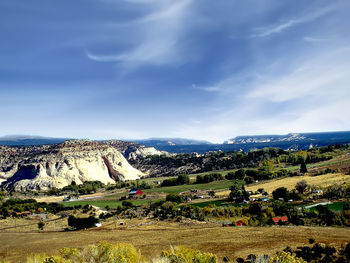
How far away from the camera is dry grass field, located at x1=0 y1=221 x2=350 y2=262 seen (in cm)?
2745

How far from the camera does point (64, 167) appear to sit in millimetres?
130625

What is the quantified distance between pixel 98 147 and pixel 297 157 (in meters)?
122

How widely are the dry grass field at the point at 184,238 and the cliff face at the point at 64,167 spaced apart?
84246 millimetres

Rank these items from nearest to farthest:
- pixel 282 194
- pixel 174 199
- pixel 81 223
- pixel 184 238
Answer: pixel 184 238
pixel 81 223
pixel 282 194
pixel 174 199

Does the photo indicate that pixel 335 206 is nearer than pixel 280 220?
No

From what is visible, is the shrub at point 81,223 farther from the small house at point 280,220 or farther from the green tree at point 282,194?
the green tree at point 282,194

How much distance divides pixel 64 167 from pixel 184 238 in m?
115

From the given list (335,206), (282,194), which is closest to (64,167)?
(282,194)

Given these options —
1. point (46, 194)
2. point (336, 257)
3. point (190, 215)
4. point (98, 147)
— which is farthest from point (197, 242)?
point (98, 147)

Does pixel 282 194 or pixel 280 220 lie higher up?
pixel 280 220

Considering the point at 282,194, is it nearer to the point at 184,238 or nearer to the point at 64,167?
the point at 184,238

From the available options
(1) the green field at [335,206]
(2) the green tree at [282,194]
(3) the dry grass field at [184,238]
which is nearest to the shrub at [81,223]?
(3) the dry grass field at [184,238]

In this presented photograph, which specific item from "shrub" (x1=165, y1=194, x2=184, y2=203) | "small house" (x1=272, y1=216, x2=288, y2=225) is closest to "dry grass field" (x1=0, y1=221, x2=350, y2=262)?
"small house" (x1=272, y1=216, x2=288, y2=225)

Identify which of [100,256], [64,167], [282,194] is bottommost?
[64,167]
